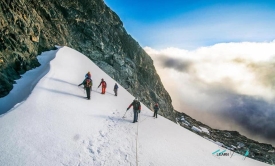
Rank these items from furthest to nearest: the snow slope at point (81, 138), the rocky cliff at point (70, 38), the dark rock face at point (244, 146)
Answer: the dark rock face at point (244, 146) → the rocky cliff at point (70, 38) → the snow slope at point (81, 138)

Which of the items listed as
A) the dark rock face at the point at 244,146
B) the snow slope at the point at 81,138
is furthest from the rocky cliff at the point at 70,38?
the dark rock face at the point at 244,146

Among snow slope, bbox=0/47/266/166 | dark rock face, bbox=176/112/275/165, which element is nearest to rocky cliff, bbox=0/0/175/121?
snow slope, bbox=0/47/266/166

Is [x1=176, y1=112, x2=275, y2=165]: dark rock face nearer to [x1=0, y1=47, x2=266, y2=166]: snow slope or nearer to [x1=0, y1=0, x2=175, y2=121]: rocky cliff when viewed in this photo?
[x1=0, y1=0, x2=175, y2=121]: rocky cliff

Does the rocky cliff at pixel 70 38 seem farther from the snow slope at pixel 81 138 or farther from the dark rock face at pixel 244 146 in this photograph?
the dark rock face at pixel 244 146

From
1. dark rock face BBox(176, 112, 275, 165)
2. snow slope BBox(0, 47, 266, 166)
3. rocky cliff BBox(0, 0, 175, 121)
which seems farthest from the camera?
dark rock face BBox(176, 112, 275, 165)

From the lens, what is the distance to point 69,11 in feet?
152

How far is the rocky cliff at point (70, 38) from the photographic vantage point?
61.7 feet

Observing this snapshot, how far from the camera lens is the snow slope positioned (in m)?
6.96

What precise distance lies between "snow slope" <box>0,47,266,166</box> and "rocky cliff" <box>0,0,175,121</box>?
22.2 feet

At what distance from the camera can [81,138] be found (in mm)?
8633

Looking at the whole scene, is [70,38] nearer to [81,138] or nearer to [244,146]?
[81,138]

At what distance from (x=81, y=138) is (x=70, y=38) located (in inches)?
1527

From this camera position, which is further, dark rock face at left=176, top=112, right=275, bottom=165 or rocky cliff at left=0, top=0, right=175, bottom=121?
dark rock face at left=176, top=112, right=275, bottom=165

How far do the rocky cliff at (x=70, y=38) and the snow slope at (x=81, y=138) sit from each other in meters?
6.76
